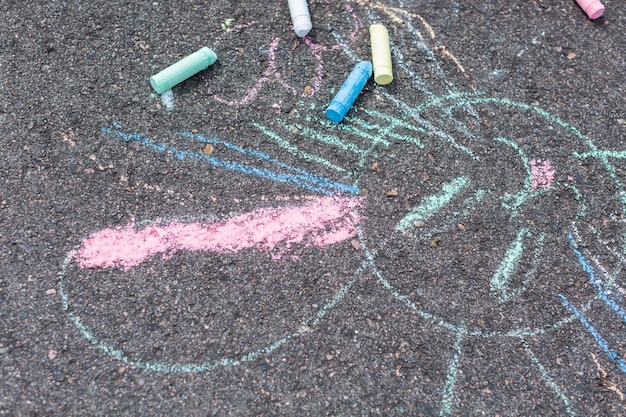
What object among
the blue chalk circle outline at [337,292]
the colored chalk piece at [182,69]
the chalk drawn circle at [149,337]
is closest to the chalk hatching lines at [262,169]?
the blue chalk circle outline at [337,292]

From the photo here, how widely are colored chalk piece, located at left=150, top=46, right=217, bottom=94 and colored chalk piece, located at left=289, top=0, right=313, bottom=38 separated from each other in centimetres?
41

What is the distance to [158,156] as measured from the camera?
233 cm

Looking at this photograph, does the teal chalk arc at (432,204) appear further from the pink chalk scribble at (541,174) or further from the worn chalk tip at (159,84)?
the worn chalk tip at (159,84)

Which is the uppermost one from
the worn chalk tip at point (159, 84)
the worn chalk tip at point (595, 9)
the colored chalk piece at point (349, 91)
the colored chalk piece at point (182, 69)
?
the worn chalk tip at point (595, 9)

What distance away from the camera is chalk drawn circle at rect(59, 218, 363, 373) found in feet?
6.54

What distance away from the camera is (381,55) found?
8.34 ft

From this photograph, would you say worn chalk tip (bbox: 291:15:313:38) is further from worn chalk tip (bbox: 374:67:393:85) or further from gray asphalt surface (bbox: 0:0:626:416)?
worn chalk tip (bbox: 374:67:393:85)

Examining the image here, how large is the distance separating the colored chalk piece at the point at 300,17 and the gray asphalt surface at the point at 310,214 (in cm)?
6

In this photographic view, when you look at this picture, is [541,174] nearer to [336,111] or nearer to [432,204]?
[432,204]

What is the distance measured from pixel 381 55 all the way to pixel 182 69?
0.88 m

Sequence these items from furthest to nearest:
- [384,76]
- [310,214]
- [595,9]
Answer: [595,9], [384,76], [310,214]

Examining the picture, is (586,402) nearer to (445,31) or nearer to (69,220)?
(445,31)

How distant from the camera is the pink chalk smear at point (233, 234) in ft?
7.04

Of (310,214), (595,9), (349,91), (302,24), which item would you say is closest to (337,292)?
(310,214)
